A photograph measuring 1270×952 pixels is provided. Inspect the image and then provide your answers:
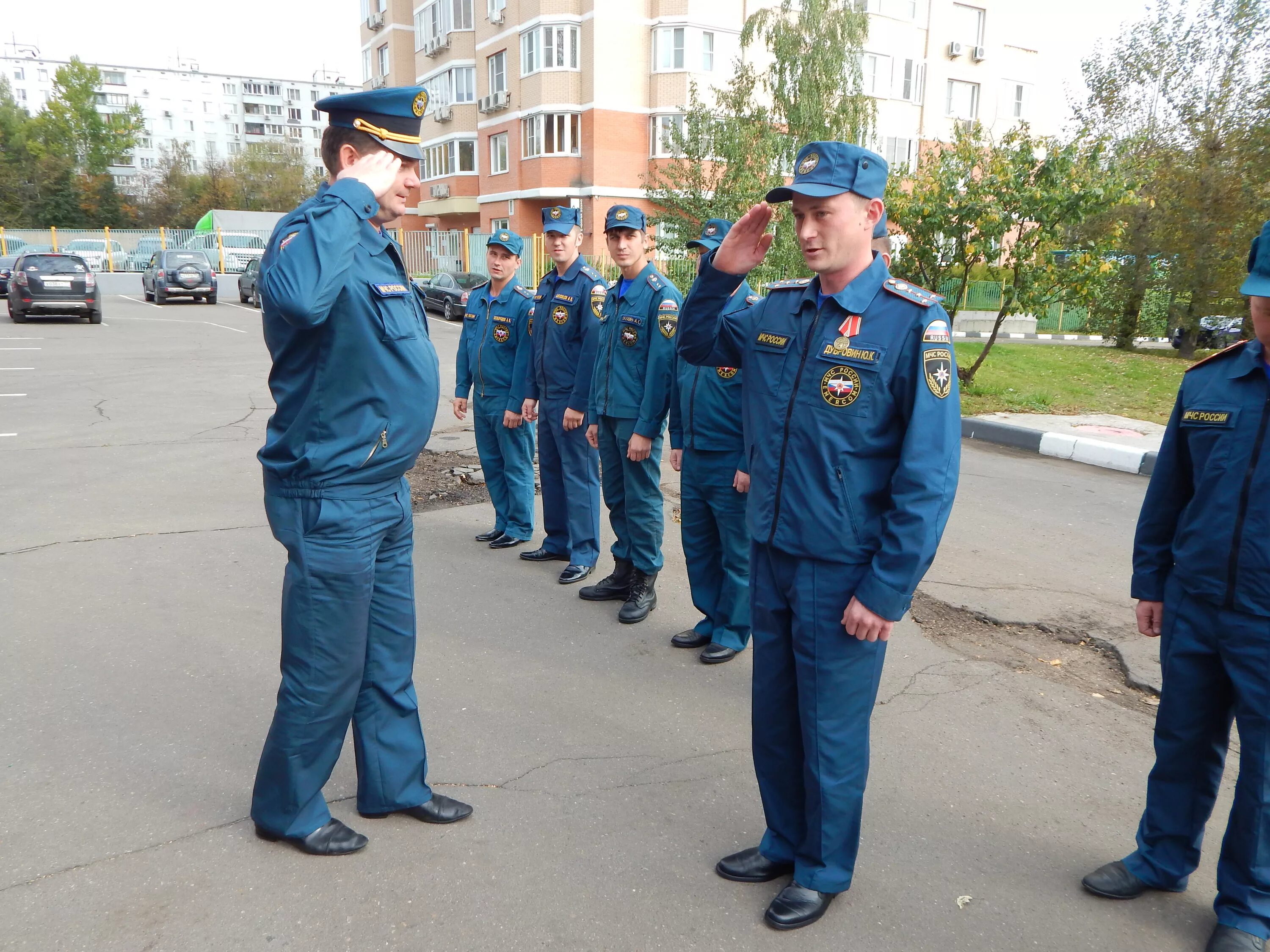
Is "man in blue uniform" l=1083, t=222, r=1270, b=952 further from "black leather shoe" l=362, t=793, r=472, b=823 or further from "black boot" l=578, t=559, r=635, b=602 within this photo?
"black boot" l=578, t=559, r=635, b=602

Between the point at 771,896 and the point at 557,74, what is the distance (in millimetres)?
35588

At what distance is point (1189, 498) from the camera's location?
8.86 ft

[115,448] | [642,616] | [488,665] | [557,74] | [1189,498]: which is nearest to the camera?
[1189,498]

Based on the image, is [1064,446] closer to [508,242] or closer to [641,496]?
[641,496]

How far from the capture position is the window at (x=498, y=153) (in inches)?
1506

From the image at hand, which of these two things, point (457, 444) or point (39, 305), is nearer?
point (457, 444)

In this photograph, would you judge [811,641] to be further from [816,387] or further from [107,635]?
[107,635]

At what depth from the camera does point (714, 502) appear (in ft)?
14.6

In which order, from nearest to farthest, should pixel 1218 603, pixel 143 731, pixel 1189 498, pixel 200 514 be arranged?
1. pixel 1218 603
2. pixel 1189 498
3. pixel 143 731
4. pixel 200 514

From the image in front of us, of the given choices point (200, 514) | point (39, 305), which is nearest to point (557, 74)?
point (39, 305)

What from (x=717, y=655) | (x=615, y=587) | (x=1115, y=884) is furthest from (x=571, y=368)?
(x=1115, y=884)

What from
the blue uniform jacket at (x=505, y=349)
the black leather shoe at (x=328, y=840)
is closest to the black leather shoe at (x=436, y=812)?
the black leather shoe at (x=328, y=840)

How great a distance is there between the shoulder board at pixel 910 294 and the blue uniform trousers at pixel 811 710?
0.72 metres

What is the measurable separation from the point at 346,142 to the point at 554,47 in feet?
116
